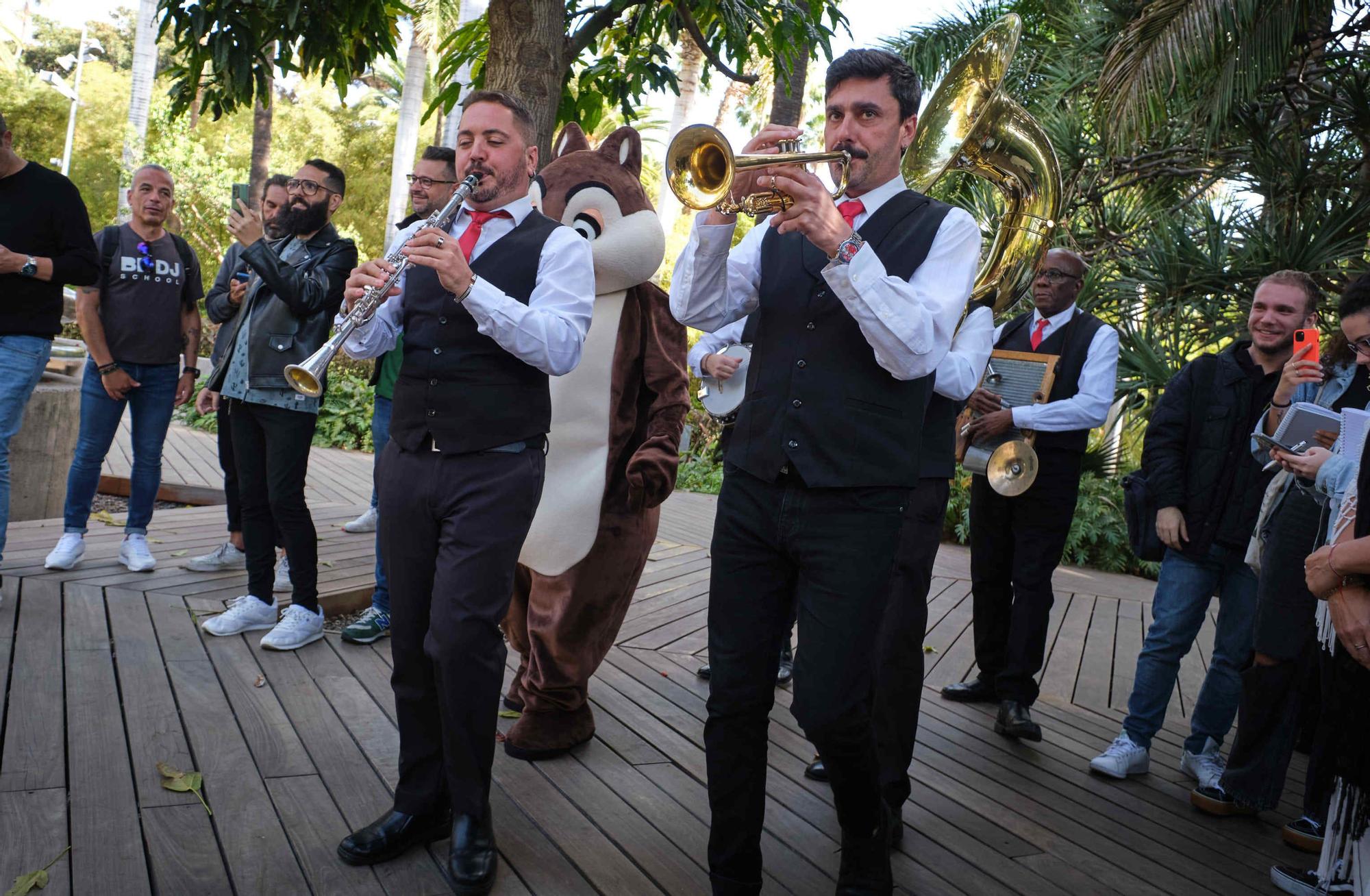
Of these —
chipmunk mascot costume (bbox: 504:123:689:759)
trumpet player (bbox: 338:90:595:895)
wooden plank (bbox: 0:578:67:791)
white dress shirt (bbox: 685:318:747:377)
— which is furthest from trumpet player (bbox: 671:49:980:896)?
wooden plank (bbox: 0:578:67:791)

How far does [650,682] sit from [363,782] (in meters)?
1.47

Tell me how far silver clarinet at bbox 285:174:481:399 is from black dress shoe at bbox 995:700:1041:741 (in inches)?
109

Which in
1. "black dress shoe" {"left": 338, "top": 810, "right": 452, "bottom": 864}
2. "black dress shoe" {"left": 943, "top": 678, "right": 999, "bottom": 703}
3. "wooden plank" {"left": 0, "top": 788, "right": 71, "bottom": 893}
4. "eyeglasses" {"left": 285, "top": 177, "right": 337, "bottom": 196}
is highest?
"eyeglasses" {"left": 285, "top": 177, "right": 337, "bottom": 196}

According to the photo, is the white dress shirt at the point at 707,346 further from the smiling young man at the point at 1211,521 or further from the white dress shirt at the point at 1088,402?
the smiling young man at the point at 1211,521

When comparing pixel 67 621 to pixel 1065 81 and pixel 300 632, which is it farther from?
pixel 1065 81

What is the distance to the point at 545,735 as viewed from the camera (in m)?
3.52

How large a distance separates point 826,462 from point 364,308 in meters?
1.21

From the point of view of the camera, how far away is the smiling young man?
3.82 metres

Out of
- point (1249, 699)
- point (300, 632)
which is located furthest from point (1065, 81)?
point (300, 632)

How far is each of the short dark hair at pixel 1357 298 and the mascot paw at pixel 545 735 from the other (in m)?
2.57

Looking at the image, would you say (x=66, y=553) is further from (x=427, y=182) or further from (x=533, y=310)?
(x=533, y=310)

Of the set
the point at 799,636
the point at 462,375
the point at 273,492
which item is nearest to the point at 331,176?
the point at 273,492

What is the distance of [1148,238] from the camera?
8.91 m

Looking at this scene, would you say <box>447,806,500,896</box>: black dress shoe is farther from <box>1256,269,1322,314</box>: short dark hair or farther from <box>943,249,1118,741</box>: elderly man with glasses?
<box>1256,269,1322,314</box>: short dark hair
